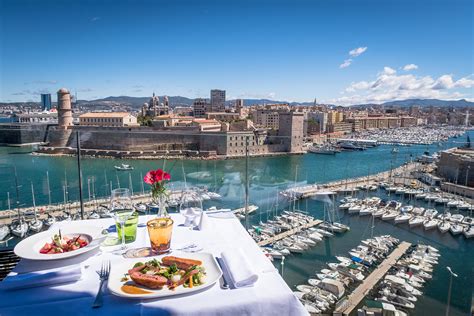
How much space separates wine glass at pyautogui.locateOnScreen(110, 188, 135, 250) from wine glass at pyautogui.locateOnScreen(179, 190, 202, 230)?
6.3 inches

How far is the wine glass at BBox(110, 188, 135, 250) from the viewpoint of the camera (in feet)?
2.44

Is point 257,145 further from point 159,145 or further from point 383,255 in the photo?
point 383,255

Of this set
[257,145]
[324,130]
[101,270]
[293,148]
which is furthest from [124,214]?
[324,130]

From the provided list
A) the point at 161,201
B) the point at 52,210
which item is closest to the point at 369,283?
the point at 161,201

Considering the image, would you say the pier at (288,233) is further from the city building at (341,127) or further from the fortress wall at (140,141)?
the city building at (341,127)

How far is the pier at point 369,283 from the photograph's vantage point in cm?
394

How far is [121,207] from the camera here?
804mm

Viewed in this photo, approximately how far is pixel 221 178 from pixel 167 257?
33.9ft

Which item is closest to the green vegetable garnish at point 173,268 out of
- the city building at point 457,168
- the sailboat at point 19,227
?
the sailboat at point 19,227

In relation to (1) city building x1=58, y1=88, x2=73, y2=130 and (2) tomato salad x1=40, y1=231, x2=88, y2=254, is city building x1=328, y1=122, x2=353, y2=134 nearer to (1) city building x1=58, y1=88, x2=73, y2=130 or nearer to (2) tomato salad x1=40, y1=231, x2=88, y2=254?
(1) city building x1=58, y1=88, x2=73, y2=130

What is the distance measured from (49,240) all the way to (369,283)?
4.80 metres

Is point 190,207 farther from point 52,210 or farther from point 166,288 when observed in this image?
point 52,210

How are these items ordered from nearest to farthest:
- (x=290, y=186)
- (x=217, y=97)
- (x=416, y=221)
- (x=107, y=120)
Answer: (x=416, y=221) < (x=290, y=186) < (x=107, y=120) < (x=217, y=97)

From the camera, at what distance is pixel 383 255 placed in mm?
5551
